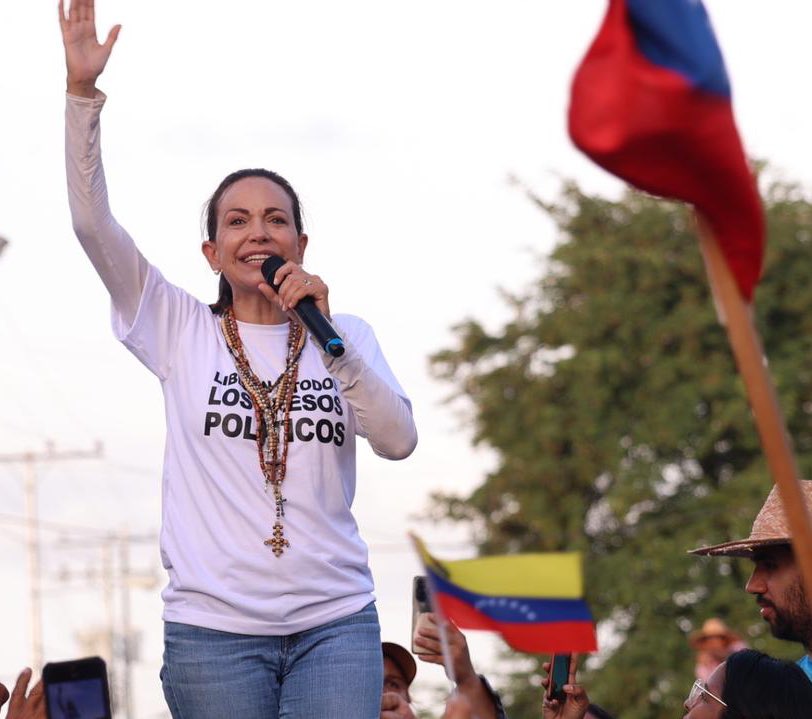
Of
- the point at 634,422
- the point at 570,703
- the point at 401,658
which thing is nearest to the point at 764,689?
the point at 570,703

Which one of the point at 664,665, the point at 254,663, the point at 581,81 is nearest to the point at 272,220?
the point at 254,663

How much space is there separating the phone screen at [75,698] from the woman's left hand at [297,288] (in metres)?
1.39

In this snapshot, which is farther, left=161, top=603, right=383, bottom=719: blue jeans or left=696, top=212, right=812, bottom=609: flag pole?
left=161, top=603, right=383, bottom=719: blue jeans

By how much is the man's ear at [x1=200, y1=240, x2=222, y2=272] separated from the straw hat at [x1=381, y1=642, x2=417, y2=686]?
2389 millimetres

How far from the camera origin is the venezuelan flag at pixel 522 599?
12.8 ft

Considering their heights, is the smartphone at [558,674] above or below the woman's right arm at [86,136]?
below

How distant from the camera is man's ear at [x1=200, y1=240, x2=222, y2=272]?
206 inches

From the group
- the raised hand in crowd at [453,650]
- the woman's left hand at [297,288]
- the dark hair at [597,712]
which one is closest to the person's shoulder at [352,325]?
the woman's left hand at [297,288]

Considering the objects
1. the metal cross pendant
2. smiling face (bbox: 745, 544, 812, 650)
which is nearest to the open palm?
the metal cross pendant

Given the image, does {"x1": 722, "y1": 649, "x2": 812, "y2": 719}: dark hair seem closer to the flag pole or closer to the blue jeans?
the blue jeans

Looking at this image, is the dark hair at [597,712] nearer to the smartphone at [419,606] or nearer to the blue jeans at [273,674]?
the smartphone at [419,606]

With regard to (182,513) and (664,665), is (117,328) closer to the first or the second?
(182,513)

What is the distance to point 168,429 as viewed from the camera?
16.2ft

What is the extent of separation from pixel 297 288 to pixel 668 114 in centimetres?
163
